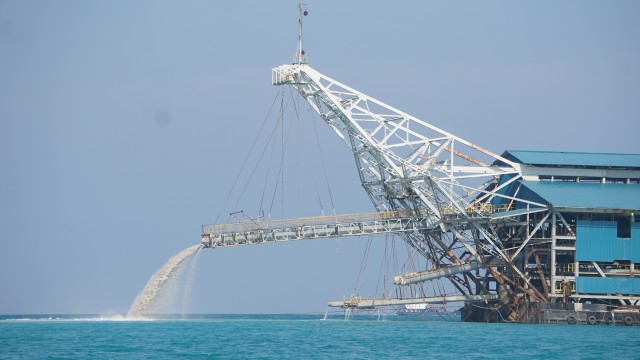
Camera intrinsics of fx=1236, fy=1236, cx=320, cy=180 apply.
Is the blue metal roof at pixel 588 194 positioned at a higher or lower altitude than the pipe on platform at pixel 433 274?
higher


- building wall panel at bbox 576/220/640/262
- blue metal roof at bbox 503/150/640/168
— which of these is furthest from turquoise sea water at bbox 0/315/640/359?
blue metal roof at bbox 503/150/640/168

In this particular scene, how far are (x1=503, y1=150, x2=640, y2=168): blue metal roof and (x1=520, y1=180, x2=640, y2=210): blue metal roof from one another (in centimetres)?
176

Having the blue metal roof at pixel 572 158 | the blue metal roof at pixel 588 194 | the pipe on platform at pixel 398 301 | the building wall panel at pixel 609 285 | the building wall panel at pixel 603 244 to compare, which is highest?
the blue metal roof at pixel 572 158

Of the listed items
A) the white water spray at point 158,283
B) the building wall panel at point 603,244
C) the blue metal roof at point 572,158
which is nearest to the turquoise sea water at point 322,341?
the white water spray at point 158,283

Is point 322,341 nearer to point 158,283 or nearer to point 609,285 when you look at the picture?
point 158,283

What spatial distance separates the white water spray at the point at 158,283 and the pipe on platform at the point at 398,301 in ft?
47.1

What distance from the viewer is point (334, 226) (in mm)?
107438

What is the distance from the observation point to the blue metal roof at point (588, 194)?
103 meters

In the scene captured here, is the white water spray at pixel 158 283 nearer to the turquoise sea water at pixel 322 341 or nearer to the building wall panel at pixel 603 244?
the turquoise sea water at pixel 322 341

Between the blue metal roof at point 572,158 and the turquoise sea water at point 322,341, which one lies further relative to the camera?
the blue metal roof at point 572,158

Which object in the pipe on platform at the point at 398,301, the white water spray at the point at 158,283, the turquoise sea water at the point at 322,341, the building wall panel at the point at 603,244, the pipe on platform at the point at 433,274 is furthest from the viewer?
the pipe on platform at the point at 398,301

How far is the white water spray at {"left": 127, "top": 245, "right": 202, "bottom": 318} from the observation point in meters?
107

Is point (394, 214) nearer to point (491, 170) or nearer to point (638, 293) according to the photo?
point (491, 170)

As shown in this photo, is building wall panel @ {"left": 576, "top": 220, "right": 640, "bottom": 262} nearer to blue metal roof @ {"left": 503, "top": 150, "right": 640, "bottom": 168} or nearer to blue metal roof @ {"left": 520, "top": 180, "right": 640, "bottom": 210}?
blue metal roof @ {"left": 520, "top": 180, "right": 640, "bottom": 210}
